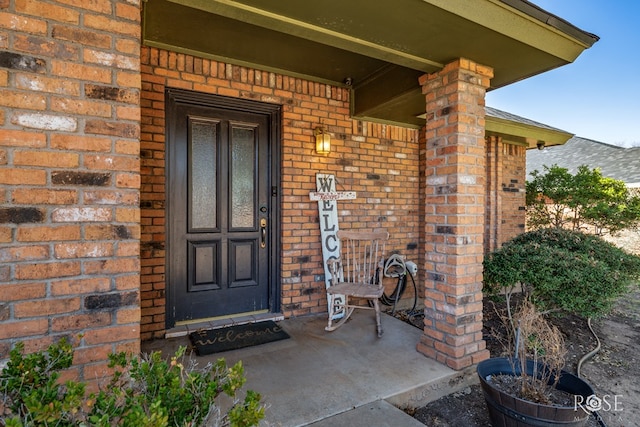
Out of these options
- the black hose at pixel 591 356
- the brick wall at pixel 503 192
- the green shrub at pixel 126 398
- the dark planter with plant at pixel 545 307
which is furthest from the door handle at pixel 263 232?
the brick wall at pixel 503 192

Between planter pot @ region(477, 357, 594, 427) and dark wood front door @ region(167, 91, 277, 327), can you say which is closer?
planter pot @ region(477, 357, 594, 427)

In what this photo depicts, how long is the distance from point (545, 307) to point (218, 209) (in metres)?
3.15

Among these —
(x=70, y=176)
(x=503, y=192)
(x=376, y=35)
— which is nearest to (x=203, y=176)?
(x=70, y=176)

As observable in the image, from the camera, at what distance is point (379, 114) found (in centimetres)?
382

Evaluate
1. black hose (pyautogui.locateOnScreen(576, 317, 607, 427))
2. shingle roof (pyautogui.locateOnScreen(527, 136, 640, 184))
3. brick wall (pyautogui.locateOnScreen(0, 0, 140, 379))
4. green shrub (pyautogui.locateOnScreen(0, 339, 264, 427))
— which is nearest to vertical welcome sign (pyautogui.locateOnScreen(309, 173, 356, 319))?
black hose (pyautogui.locateOnScreen(576, 317, 607, 427))

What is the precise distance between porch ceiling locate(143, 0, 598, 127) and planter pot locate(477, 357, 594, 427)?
2.18 meters

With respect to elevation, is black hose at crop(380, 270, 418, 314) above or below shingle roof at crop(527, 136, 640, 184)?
below

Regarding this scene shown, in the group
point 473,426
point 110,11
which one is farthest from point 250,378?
point 110,11

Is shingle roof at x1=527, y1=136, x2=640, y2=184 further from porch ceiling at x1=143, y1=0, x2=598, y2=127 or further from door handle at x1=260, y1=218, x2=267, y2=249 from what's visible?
door handle at x1=260, y1=218, x2=267, y2=249

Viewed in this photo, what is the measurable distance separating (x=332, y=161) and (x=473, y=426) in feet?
8.57

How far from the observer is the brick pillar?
8.30 feet

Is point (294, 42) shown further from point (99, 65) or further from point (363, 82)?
point (99, 65)

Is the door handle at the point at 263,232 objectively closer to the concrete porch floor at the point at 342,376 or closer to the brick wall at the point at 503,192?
the concrete porch floor at the point at 342,376

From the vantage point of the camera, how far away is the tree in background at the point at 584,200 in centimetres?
582
